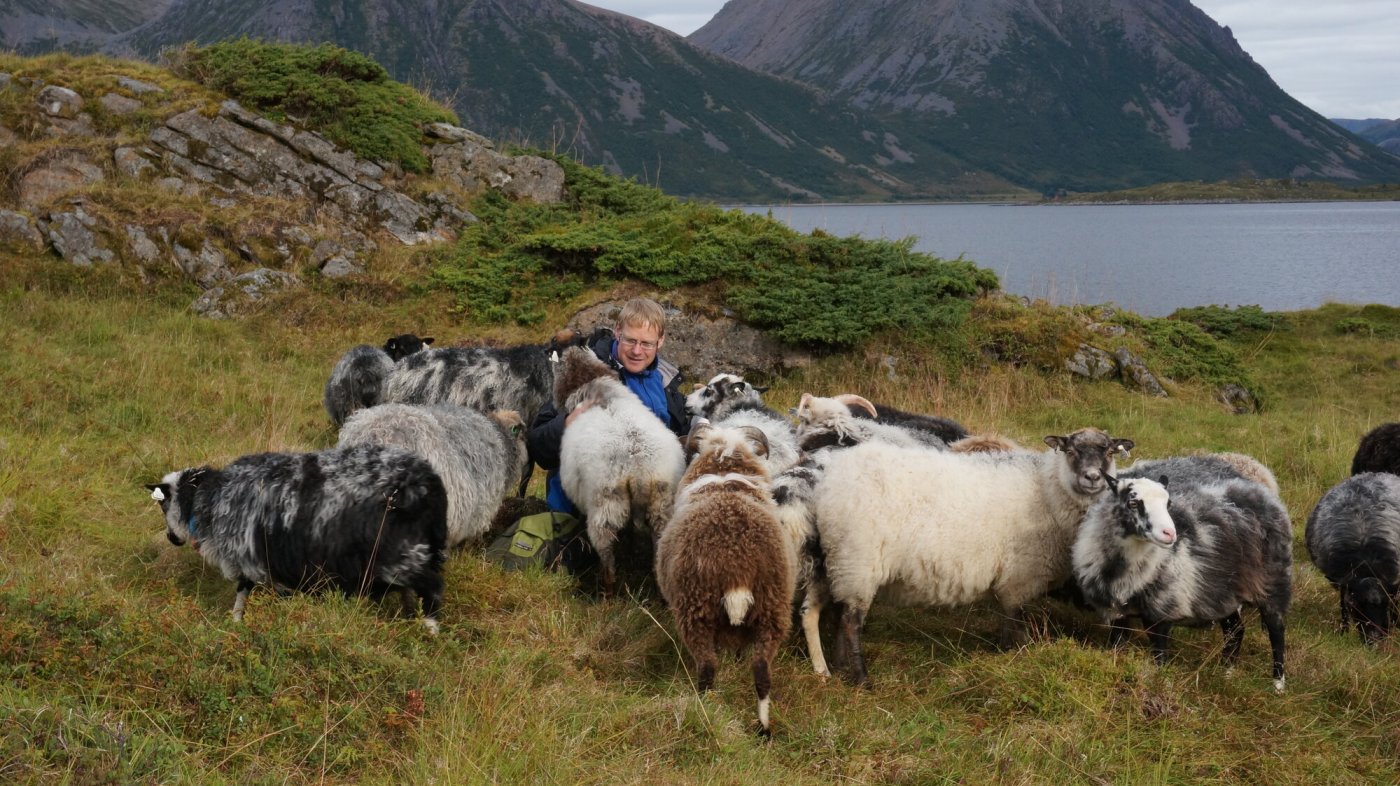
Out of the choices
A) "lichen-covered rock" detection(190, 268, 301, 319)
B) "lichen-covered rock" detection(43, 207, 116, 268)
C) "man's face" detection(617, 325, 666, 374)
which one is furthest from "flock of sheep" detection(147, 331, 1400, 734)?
"lichen-covered rock" detection(43, 207, 116, 268)

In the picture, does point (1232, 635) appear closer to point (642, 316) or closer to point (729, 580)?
point (729, 580)

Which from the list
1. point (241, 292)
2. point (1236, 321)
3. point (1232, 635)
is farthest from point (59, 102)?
point (1236, 321)

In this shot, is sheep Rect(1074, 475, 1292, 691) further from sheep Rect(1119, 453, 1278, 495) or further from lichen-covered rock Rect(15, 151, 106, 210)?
lichen-covered rock Rect(15, 151, 106, 210)

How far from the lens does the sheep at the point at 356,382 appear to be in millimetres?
10484

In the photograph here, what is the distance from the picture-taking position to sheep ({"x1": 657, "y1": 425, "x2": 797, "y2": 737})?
5.04 metres

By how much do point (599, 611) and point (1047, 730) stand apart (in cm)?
294

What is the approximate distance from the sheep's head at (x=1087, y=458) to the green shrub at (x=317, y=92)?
14.6 meters

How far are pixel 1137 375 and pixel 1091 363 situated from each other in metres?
0.81

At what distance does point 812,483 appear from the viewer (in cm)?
620

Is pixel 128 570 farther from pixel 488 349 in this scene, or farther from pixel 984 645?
pixel 984 645

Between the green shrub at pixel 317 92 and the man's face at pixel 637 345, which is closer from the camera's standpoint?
the man's face at pixel 637 345

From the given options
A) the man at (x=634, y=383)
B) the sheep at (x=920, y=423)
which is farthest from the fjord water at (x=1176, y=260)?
the man at (x=634, y=383)

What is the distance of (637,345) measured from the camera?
24.3 feet

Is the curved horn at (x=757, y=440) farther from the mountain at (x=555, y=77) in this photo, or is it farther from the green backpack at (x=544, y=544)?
the mountain at (x=555, y=77)
